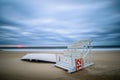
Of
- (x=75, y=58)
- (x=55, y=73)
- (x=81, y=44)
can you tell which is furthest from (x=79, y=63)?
(x=55, y=73)

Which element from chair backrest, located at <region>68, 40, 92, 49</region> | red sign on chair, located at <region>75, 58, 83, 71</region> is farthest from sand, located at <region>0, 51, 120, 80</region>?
chair backrest, located at <region>68, 40, 92, 49</region>

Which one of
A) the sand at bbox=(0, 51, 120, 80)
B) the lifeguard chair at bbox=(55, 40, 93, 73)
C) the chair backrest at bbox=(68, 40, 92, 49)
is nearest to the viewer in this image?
the sand at bbox=(0, 51, 120, 80)

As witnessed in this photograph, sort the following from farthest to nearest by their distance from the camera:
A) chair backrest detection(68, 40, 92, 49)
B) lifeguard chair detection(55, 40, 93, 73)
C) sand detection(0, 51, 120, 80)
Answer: chair backrest detection(68, 40, 92, 49) < lifeguard chair detection(55, 40, 93, 73) < sand detection(0, 51, 120, 80)

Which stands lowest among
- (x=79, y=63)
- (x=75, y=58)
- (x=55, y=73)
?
(x=55, y=73)

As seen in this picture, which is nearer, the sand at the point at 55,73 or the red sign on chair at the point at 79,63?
the sand at the point at 55,73

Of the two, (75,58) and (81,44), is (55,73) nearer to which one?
(75,58)

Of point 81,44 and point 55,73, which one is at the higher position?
point 81,44

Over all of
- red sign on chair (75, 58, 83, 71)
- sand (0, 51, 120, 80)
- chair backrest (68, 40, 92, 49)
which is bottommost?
sand (0, 51, 120, 80)

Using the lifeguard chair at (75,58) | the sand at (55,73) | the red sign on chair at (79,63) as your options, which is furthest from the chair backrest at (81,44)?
the sand at (55,73)

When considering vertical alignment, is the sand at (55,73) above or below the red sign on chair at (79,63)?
below

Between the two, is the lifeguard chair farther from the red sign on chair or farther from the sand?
the sand

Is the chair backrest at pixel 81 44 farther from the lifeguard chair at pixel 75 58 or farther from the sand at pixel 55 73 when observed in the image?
the sand at pixel 55 73

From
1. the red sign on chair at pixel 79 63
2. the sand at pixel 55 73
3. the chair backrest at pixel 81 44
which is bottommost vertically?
the sand at pixel 55 73

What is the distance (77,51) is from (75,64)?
90cm
